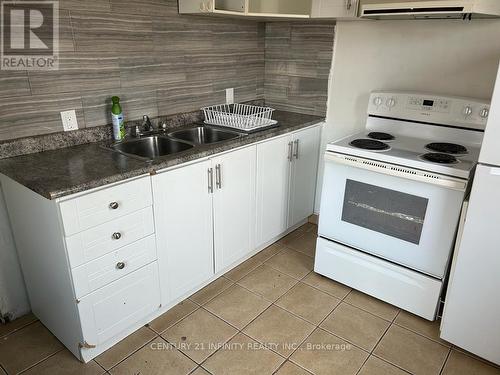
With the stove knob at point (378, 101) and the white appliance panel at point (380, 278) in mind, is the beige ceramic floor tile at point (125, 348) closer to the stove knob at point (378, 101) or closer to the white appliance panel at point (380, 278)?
the white appliance panel at point (380, 278)

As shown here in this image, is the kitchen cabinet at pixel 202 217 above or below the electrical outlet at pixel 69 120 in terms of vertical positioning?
below

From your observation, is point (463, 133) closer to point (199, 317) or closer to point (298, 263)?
point (298, 263)

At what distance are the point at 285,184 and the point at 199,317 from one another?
3.52 feet

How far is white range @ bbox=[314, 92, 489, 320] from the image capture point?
73.2 inches

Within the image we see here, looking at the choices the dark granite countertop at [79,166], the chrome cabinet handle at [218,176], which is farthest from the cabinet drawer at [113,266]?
the chrome cabinet handle at [218,176]

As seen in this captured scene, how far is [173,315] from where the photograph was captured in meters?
2.08

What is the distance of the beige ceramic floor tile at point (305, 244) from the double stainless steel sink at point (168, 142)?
98cm

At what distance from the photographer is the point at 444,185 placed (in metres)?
1.78

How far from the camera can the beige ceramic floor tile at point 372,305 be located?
214cm

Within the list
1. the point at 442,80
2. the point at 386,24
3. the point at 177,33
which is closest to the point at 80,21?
the point at 177,33

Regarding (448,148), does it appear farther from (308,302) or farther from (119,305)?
(119,305)

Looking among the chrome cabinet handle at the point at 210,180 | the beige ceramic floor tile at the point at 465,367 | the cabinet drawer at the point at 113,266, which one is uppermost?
the chrome cabinet handle at the point at 210,180

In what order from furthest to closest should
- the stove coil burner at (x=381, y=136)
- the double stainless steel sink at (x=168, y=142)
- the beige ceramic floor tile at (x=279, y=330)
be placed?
the stove coil burner at (x=381, y=136) < the double stainless steel sink at (x=168, y=142) < the beige ceramic floor tile at (x=279, y=330)

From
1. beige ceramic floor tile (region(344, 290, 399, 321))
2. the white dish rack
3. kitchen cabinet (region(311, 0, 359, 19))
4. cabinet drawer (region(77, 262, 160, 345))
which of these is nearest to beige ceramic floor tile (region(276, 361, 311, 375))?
beige ceramic floor tile (region(344, 290, 399, 321))
